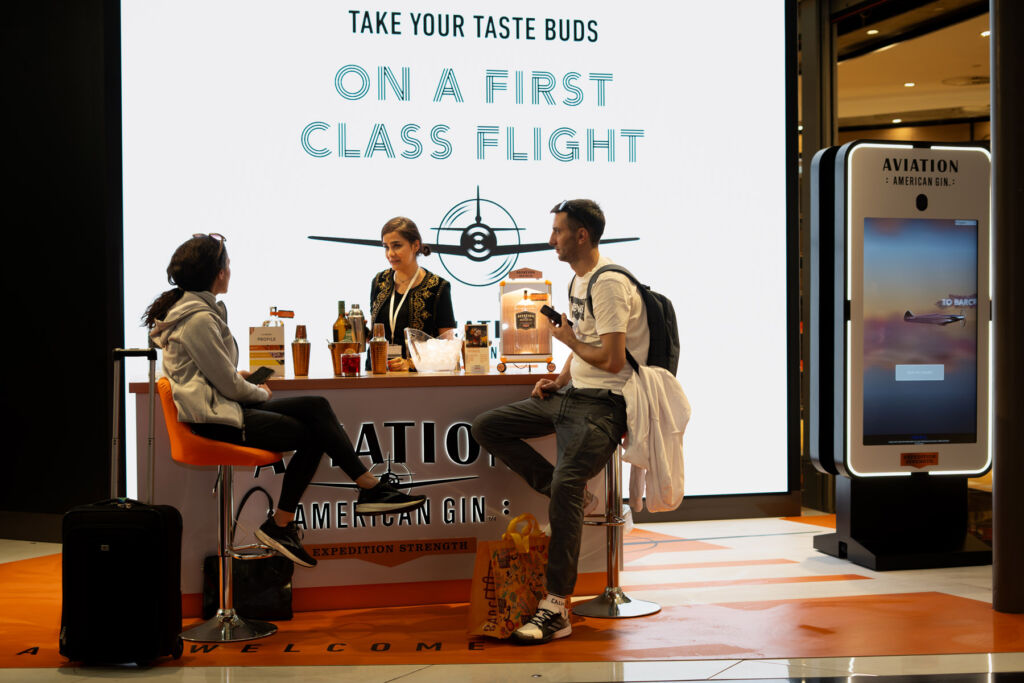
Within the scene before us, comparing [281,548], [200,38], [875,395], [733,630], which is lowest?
[733,630]

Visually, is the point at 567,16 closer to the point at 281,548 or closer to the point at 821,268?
the point at 821,268

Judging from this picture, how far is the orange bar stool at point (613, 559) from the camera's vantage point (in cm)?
405

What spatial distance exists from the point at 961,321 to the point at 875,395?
1.98ft

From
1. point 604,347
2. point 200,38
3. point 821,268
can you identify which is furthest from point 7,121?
point 821,268

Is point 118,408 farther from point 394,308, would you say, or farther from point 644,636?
point 644,636

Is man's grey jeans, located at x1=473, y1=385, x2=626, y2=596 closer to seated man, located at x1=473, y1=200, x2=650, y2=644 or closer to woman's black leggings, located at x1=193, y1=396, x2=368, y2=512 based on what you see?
seated man, located at x1=473, y1=200, x2=650, y2=644

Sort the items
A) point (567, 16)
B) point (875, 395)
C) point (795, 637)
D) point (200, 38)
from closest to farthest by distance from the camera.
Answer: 1. point (795, 637)
2. point (875, 395)
3. point (200, 38)
4. point (567, 16)

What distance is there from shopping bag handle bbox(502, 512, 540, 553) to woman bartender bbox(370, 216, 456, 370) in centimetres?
132

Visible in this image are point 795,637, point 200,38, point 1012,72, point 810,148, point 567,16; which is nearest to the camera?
point 795,637

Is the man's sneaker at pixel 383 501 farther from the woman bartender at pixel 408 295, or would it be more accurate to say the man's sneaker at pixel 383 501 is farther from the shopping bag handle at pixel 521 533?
the woman bartender at pixel 408 295

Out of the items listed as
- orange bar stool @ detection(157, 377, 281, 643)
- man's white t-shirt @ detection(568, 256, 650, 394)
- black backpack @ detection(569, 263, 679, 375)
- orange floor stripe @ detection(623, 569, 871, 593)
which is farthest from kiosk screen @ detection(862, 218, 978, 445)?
orange bar stool @ detection(157, 377, 281, 643)

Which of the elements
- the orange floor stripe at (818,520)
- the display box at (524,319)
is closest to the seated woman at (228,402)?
the display box at (524,319)

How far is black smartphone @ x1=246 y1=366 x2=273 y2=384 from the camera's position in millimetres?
3787

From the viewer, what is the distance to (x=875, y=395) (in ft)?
16.6
